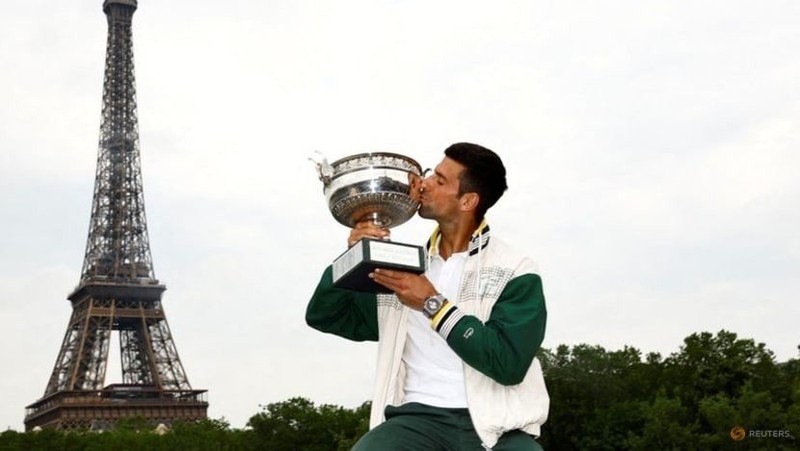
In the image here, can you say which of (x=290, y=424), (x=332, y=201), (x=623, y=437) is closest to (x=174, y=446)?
(x=290, y=424)

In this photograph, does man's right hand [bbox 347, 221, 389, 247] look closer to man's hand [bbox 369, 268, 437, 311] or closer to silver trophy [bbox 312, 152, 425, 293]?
silver trophy [bbox 312, 152, 425, 293]

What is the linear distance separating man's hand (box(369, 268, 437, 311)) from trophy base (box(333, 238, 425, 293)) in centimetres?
3

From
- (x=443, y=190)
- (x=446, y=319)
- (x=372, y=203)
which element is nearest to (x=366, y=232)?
(x=372, y=203)

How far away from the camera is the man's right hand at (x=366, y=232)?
5180mm

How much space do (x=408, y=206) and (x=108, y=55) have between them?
78.7 metres

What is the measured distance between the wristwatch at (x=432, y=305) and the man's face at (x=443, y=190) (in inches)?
22.0

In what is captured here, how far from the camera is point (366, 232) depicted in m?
5.22

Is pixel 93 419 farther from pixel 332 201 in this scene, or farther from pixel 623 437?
pixel 332 201

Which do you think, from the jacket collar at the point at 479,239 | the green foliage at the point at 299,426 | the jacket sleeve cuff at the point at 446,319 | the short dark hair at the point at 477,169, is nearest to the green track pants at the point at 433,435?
the jacket sleeve cuff at the point at 446,319

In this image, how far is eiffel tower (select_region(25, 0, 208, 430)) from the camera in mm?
70125

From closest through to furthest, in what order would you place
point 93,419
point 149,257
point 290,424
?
point 290,424 → point 93,419 → point 149,257

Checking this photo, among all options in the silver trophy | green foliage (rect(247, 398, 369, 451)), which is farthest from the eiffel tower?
the silver trophy

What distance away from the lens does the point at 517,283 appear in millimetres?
5020

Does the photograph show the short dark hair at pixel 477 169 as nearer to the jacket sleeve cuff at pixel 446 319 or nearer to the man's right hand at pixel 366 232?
the man's right hand at pixel 366 232
